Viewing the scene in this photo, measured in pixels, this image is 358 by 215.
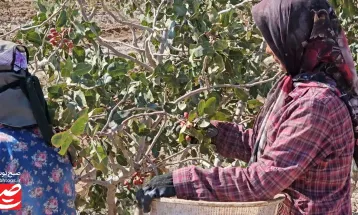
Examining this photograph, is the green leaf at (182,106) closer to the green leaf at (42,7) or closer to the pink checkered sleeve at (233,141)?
the pink checkered sleeve at (233,141)

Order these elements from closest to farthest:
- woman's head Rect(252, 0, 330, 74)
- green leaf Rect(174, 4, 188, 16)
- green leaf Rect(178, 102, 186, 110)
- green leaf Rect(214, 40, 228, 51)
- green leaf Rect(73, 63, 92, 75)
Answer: woman's head Rect(252, 0, 330, 74) < green leaf Rect(73, 63, 92, 75) < green leaf Rect(214, 40, 228, 51) < green leaf Rect(178, 102, 186, 110) < green leaf Rect(174, 4, 188, 16)

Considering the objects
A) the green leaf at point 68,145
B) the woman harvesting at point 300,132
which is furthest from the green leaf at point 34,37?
the woman harvesting at point 300,132

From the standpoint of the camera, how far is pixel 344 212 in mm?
2369

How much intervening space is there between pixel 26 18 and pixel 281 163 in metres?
12.5

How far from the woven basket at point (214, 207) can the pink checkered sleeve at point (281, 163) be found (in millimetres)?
37

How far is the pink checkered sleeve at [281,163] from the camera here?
2.19 m

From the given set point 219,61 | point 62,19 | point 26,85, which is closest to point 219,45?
point 219,61

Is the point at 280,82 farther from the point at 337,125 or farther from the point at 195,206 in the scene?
the point at 195,206

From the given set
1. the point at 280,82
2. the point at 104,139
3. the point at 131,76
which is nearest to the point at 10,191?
the point at 104,139

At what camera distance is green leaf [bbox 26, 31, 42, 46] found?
127 inches

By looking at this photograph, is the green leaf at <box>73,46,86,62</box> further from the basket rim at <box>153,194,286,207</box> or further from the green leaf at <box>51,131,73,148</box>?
the basket rim at <box>153,194,286,207</box>

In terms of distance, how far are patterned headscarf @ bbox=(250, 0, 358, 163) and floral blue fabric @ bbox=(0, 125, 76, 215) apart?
83cm

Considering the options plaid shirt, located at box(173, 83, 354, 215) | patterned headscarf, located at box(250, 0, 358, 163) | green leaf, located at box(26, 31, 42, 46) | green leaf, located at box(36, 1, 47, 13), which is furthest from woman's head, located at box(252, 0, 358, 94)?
green leaf, located at box(36, 1, 47, 13)

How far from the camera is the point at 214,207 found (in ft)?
7.20
